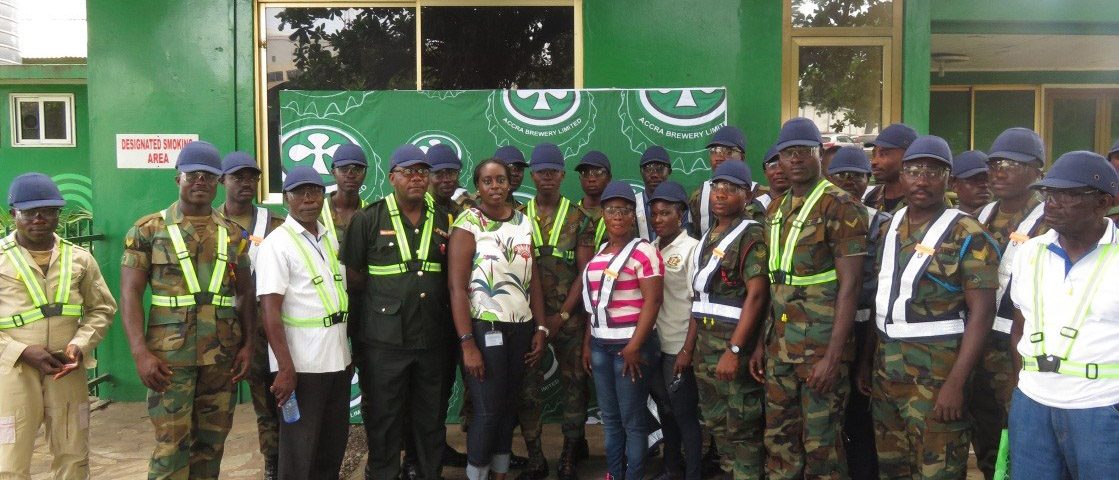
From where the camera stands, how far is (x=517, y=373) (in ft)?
14.7

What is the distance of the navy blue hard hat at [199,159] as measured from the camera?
13.5 feet

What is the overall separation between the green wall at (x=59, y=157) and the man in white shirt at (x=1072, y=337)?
12.5 meters

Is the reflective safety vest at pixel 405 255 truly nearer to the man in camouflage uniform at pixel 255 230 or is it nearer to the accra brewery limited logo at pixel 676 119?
the man in camouflage uniform at pixel 255 230

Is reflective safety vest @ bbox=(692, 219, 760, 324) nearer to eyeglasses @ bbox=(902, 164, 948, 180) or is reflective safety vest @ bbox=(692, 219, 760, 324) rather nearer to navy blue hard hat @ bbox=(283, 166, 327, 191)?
eyeglasses @ bbox=(902, 164, 948, 180)

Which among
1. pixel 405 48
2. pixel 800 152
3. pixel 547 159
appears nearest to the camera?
pixel 800 152

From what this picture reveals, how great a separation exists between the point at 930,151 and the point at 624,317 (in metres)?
1.73

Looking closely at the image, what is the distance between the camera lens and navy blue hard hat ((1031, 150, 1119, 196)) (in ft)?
9.77

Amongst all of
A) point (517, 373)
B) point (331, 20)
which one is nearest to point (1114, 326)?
point (517, 373)

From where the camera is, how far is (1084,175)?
298cm

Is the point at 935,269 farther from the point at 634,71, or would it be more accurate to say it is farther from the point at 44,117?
the point at 44,117

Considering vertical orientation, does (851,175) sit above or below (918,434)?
above

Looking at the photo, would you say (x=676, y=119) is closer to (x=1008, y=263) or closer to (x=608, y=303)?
(x=608, y=303)

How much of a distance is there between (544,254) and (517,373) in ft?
2.83

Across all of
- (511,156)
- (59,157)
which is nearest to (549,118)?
(511,156)
